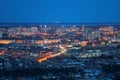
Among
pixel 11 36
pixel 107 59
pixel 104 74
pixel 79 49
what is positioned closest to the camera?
pixel 104 74

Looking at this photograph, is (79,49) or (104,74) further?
(79,49)

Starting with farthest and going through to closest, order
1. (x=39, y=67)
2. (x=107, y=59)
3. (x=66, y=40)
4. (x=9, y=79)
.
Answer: (x=66, y=40)
(x=107, y=59)
(x=39, y=67)
(x=9, y=79)

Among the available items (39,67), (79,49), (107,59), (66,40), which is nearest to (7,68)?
(39,67)

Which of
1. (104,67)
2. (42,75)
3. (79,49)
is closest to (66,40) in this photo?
(79,49)

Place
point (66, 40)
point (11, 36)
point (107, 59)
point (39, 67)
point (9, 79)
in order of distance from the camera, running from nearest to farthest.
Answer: point (9, 79) < point (39, 67) < point (107, 59) < point (66, 40) < point (11, 36)

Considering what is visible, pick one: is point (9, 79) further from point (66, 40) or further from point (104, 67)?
point (66, 40)

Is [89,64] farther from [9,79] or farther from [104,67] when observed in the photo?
[9,79]
